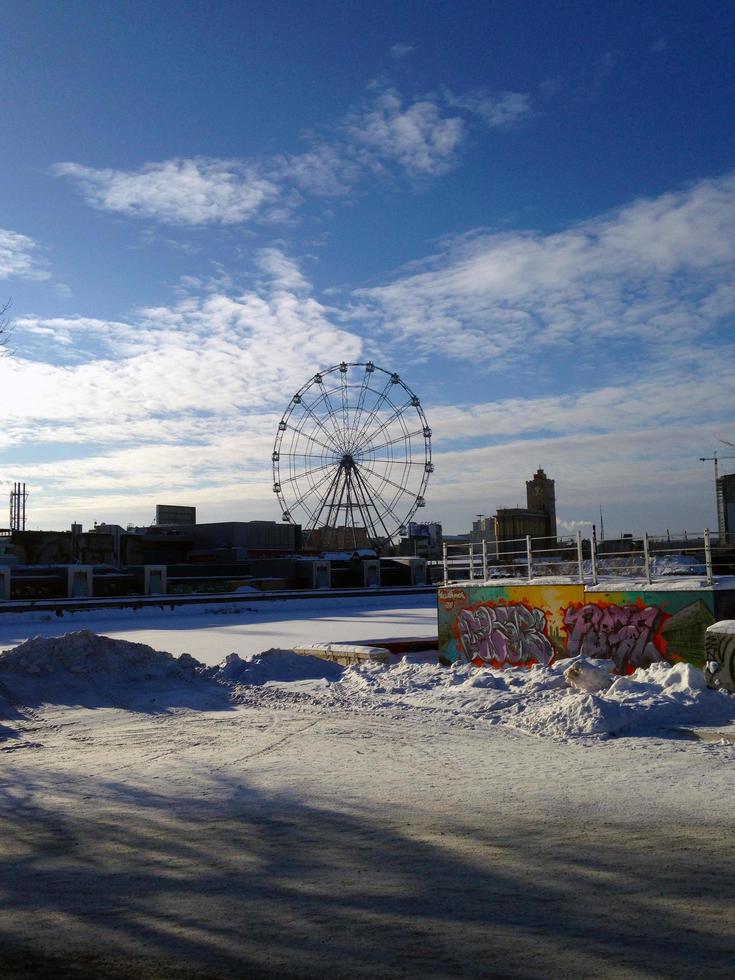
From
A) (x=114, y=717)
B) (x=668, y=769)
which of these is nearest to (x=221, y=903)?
(x=668, y=769)

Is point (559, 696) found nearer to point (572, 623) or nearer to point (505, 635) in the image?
point (572, 623)

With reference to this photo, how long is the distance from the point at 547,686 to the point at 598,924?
35.7 ft

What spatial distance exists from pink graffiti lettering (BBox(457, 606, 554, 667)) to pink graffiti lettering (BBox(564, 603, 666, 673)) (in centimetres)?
102

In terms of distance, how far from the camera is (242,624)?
139 feet

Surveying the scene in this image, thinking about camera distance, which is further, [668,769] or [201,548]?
[201,548]

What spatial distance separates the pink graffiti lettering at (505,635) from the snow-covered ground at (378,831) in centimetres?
418

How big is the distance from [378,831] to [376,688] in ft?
32.3

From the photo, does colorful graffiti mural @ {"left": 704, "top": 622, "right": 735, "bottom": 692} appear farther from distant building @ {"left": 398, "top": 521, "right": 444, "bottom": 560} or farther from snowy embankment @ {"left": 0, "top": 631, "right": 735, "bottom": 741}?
distant building @ {"left": 398, "top": 521, "right": 444, "bottom": 560}

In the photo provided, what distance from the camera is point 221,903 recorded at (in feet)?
21.8

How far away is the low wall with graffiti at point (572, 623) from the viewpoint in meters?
18.3

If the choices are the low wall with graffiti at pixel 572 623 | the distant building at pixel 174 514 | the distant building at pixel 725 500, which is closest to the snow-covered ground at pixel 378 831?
the low wall with graffiti at pixel 572 623

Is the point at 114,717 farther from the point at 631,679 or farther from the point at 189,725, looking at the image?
the point at 631,679

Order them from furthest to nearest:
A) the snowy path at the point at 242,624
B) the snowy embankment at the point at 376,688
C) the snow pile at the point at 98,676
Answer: the snowy path at the point at 242,624, the snow pile at the point at 98,676, the snowy embankment at the point at 376,688

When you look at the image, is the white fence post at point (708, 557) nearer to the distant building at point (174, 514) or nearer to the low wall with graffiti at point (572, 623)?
the low wall with graffiti at point (572, 623)
